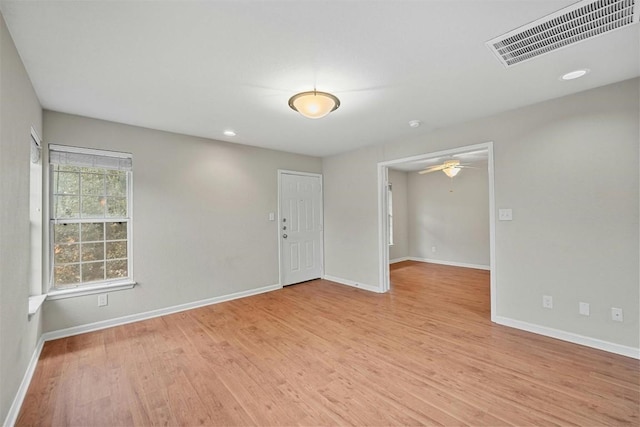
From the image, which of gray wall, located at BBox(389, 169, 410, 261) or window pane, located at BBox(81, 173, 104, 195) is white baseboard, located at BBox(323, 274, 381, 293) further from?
window pane, located at BBox(81, 173, 104, 195)

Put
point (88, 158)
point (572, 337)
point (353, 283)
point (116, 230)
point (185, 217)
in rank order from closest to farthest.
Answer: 1. point (572, 337)
2. point (88, 158)
3. point (116, 230)
4. point (185, 217)
5. point (353, 283)

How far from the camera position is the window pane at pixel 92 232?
3.21m

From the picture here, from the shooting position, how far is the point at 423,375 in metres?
2.22

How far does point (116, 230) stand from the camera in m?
3.41

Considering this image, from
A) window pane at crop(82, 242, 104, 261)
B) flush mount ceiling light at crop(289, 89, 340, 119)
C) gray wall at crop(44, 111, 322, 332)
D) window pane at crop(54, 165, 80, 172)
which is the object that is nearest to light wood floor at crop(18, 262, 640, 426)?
gray wall at crop(44, 111, 322, 332)

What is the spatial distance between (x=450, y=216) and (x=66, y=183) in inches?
278

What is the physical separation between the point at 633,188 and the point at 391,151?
8.62ft

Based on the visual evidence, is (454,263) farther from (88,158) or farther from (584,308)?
(88,158)

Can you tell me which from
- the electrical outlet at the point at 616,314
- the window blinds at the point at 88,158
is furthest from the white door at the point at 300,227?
the electrical outlet at the point at 616,314

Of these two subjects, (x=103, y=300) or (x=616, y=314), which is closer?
→ (x=616, y=314)

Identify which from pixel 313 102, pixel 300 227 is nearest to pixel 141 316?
pixel 300 227

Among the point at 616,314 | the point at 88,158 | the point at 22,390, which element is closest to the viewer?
the point at 22,390

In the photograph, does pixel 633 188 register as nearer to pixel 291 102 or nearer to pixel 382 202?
pixel 382 202

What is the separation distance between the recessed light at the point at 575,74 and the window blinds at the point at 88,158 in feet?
15.1
